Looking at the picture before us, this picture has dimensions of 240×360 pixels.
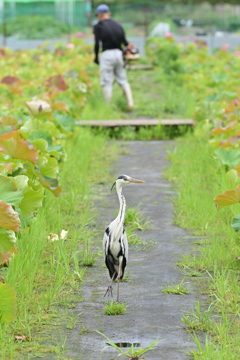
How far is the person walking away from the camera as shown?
12477 millimetres

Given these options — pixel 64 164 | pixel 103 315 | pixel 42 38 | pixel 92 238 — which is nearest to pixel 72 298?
pixel 103 315

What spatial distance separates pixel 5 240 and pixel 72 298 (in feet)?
2.24

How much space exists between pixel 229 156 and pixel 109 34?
619 centimetres

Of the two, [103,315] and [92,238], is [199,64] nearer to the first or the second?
[92,238]

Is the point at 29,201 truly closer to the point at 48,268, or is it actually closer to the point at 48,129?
the point at 48,268

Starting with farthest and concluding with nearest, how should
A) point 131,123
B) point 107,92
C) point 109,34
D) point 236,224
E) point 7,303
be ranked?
point 107,92 < point 109,34 < point 131,123 < point 236,224 < point 7,303

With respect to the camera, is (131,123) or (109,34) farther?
(109,34)

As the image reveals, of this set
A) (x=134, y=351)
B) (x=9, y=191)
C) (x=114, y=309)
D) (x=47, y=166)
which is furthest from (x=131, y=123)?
(x=134, y=351)

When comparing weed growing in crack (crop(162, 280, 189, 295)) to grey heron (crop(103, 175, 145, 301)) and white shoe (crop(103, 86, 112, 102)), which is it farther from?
white shoe (crop(103, 86, 112, 102))

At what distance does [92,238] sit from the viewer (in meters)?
5.85

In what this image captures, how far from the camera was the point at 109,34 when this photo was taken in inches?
492

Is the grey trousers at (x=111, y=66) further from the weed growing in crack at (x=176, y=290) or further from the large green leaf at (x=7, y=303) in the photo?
the large green leaf at (x=7, y=303)

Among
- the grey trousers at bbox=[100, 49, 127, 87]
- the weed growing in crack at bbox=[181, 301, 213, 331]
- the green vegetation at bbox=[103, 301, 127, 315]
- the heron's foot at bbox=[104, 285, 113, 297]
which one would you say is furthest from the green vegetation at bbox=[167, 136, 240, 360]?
the grey trousers at bbox=[100, 49, 127, 87]

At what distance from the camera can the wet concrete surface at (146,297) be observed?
3.85 meters
